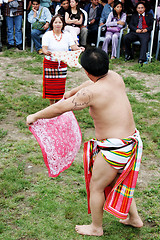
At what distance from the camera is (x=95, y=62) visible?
2832mm

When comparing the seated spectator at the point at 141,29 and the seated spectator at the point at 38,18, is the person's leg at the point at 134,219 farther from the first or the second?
the seated spectator at the point at 38,18

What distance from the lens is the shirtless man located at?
2.87 m

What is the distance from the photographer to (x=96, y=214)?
3.21 meters

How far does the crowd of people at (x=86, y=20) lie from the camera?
9773 millimetres

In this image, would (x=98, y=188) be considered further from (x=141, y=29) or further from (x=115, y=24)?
(x=115, y=24)

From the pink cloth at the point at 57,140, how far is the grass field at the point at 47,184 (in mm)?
459

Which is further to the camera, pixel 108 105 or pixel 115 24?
pixel 115 24

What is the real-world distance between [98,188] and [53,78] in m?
3.26

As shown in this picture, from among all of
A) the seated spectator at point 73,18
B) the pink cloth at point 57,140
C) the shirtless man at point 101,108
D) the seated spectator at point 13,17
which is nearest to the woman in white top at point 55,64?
the pink cloth at point 57,140

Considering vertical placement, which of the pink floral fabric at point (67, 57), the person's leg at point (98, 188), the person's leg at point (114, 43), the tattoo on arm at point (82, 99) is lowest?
the person's leg at point (98, 188)

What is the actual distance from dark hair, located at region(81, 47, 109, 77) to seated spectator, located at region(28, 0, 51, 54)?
7.44m

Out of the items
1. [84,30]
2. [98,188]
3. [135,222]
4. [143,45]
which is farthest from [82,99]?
[84,30]

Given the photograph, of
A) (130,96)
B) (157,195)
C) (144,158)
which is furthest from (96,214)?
(130,96)

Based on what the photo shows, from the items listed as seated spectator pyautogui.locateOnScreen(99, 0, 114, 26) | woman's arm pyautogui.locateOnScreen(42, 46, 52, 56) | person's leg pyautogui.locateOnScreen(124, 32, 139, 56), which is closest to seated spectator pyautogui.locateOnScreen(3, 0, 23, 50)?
seated spectator pyautogui.locateOnScreen(99, 0, 114, 26)
